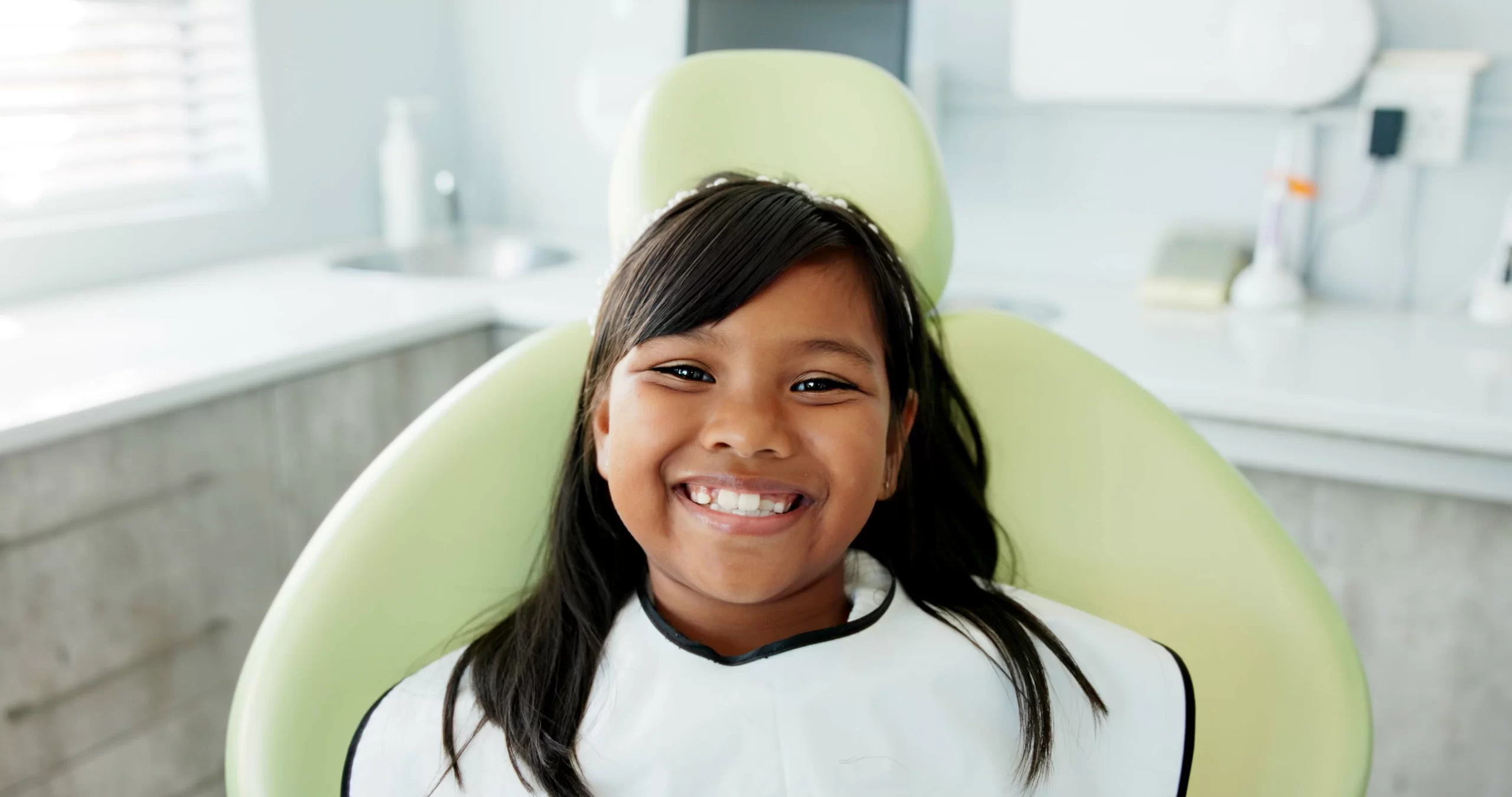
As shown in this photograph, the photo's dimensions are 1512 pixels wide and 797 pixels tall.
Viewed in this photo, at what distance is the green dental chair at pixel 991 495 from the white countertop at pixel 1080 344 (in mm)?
443

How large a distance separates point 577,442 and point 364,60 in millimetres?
1519

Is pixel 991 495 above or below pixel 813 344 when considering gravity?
below

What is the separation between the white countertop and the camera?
1.36m

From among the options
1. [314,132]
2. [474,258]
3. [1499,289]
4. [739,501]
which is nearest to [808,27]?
[474,258]

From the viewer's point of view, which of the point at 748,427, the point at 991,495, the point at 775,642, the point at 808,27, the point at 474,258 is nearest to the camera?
the point at 748,427

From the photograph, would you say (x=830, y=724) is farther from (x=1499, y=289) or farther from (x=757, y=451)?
(x=1499, y=289)

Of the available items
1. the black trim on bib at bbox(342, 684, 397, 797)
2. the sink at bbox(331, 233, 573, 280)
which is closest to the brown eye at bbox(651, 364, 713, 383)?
the black trim on bib at bbox(342, 684, 397, 797)

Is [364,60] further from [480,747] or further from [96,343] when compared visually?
[480,747]

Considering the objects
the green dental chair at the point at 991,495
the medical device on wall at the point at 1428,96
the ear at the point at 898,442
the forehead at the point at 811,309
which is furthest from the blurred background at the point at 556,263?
the forehead at the point at 811,309

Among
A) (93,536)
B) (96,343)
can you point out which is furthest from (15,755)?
(96,343)

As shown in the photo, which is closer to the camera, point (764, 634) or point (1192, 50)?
point (764, 634)

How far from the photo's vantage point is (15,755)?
4.39 ft

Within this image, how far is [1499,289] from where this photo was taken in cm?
172

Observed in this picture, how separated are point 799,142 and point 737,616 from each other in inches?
16.7
